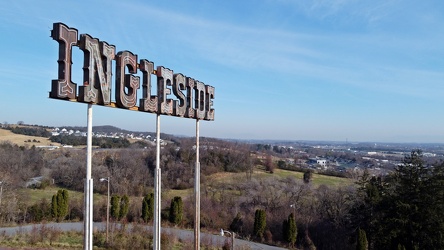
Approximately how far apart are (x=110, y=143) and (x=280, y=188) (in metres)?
30.7

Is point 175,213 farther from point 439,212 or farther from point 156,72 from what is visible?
point 156,72

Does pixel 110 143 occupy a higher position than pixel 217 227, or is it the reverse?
pixel 110 143

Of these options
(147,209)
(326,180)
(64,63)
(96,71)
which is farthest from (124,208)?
(326,180)

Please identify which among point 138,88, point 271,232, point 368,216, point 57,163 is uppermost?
point 138,88

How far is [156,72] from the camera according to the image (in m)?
8.15

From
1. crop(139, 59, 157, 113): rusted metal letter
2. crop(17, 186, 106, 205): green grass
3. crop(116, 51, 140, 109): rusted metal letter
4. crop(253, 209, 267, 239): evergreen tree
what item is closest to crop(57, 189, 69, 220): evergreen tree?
crop(17, 186, 106, 205): green grass

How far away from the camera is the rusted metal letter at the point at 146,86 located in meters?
7.51

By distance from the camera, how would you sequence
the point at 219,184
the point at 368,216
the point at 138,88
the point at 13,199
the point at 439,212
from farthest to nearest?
the point at 219,184
the point at 13,199
the point at 368,216
the point at 439,212
the point at 138,88

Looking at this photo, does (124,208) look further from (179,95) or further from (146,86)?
(146,86)

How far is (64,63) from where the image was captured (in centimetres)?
534

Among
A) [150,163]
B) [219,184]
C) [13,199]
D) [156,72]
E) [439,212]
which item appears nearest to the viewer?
[156,72]

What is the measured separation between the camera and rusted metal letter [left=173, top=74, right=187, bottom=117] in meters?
8.98

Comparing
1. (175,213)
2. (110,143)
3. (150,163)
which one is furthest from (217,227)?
(110,143)

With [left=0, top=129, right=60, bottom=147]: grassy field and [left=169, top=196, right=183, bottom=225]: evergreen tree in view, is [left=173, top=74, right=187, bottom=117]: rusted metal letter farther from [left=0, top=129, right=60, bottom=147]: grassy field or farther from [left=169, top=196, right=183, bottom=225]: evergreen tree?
[left=0, top=129, right=60, bottom=147]: grassy field
